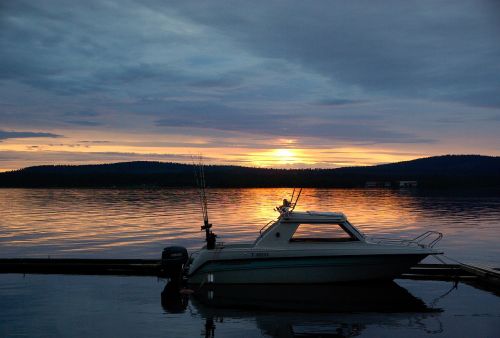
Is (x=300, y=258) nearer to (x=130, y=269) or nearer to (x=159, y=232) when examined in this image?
(x=130, y=269)

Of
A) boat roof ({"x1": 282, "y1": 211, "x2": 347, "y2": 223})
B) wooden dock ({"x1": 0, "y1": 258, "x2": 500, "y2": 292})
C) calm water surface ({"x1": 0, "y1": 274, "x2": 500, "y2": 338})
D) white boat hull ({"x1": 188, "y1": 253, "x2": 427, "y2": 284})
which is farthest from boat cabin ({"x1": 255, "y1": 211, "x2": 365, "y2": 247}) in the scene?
wooden dock ({"x1": 0, "y1": 258, "x2": 500, "y2": 292})

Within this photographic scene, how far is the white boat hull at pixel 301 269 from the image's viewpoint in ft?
51.0

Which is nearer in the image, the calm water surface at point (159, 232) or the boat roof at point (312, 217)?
the boat roof at point (312, 217)

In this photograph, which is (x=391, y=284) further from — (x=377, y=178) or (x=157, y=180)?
(x=377, y=178)

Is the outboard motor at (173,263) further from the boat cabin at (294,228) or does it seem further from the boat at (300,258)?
the boat cabin at (294,228)

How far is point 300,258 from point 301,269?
371mm

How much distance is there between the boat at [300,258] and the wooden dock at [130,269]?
1906mm

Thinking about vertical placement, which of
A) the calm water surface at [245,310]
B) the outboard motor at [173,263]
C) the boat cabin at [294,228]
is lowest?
the calm water surface at [245,310]

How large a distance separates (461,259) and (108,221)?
28.0 m

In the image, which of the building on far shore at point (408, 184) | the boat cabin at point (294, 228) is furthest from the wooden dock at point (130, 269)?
the building on far shore at point (408, 184)

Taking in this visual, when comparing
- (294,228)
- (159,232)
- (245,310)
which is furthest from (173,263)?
(159,232)

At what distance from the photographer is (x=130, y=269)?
18438 millimetres

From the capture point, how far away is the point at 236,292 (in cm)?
1549

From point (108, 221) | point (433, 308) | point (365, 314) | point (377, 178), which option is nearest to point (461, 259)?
point (433, 308)
